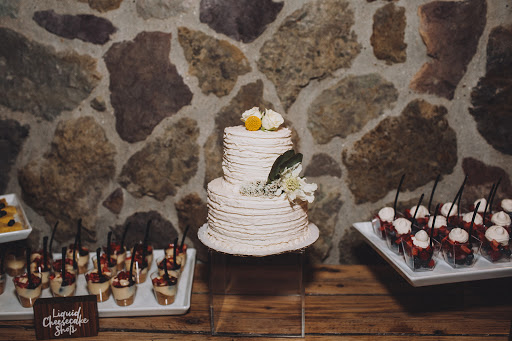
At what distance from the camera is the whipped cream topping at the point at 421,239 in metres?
1.56

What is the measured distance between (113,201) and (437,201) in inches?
57.8

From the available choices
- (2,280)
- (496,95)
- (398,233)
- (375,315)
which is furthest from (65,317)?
(496,95)

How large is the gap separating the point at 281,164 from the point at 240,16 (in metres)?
0.75

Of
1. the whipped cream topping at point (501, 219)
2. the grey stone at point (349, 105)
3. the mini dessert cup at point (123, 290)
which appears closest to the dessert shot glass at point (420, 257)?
the whipped cream topping at point (501, 219)

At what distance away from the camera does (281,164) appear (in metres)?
1.41

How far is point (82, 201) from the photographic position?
2.00 m

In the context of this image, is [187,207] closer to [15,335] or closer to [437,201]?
[15,335]

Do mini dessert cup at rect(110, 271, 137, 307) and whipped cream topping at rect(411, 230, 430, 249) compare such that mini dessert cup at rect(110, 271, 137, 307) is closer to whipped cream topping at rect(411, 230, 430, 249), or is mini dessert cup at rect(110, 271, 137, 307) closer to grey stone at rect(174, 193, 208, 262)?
grey stone at rect(174, 193, 208, 262)

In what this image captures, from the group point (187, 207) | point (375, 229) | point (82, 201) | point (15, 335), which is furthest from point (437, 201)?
point (15, 335)

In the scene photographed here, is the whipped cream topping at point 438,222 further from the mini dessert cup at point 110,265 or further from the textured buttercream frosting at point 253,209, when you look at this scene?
the mini dessert cup at point 110,265

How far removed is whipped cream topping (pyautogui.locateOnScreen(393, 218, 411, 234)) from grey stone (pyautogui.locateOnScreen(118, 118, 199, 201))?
2.87ft

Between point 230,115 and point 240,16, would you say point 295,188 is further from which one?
point 240,16

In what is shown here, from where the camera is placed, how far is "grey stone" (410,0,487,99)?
182 cm

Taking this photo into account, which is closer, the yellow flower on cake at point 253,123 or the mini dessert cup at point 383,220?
the yellow flower on cake at point 253,123
